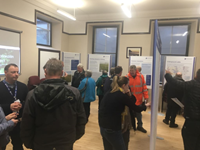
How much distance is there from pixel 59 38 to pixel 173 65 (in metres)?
4.26

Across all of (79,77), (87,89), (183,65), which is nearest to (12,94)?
(87,89)

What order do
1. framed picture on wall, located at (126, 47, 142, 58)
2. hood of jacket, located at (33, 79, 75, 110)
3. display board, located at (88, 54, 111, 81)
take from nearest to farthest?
hood of jacket, located at (33, 79, 75, 110), framed picture on wall, located at (126, 47, 142, 58), display board, located at (88, 54, 111, 81)

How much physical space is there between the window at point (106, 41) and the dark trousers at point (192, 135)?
4.62 meters

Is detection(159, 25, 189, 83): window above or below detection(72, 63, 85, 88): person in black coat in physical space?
above

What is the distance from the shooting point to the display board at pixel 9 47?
3762mm

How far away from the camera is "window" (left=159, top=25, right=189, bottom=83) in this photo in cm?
558

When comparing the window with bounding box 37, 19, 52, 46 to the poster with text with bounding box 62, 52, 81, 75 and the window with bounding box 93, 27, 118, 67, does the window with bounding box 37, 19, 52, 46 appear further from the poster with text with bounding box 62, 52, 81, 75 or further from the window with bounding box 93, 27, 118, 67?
the window with bounding box 93, 27, 118, 67

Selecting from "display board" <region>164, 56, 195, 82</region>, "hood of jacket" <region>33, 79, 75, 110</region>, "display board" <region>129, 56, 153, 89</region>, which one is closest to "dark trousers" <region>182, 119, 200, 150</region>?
"hood of jacket" <region>33, 79, 75, 110</region>

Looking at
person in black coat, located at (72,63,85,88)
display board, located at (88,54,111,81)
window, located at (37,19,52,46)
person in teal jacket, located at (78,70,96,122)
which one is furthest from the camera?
display board, located at (88,54,111,81)

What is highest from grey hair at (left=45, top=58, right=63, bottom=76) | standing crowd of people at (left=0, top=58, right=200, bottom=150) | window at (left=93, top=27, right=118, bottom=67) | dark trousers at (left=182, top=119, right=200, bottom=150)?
window at (left=93, top=27, right=118, bottom=67)

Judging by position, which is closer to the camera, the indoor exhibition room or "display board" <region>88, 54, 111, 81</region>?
the indoor exhibition room

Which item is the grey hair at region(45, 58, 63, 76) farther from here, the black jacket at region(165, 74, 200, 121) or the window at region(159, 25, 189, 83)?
the window at region(159, 25, 189, 83)

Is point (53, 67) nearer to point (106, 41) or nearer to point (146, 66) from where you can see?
point (146, 66)

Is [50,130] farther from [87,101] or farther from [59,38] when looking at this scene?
[59,38]
